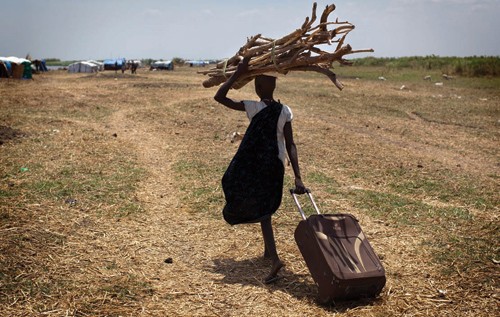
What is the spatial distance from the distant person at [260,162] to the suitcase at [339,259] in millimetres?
440

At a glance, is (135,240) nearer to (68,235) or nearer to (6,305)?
(68,235)

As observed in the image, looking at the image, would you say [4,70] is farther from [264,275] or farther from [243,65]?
[264,275]

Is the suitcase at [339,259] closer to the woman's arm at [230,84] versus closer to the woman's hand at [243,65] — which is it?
the woman's arm at [230,84]

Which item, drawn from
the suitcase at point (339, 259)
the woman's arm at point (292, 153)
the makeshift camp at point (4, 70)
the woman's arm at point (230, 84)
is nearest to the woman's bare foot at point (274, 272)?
the suitcase at point (339, 259)

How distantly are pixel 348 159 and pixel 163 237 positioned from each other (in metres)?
5.19

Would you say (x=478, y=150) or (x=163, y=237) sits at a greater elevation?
(x=478, y=150)

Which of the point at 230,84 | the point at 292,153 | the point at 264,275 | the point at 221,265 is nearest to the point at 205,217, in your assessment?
the point at 221,265

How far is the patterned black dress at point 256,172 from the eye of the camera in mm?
4168

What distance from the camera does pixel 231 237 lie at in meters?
5.31

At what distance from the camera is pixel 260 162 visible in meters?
4.19

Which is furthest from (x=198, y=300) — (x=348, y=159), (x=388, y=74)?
(x=388, y=74)

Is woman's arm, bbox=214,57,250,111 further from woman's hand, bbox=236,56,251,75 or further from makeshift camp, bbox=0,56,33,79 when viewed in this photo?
makeshift camp, bbox=0,56,33,79

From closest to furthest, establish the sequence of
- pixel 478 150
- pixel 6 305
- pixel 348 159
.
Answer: pixel 6 305 < pixel 348 159 < pixel 478 150

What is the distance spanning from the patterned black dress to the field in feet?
2.24
